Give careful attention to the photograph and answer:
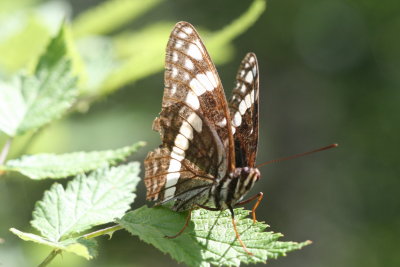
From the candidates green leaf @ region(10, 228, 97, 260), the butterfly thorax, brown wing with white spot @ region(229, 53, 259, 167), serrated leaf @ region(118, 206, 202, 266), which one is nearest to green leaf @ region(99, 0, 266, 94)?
brown wing with white spot @ region(229, 53, 259, 167)

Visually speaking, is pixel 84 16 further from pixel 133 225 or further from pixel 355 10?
pixel 355 10

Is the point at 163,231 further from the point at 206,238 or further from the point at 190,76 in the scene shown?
the point at 190,76

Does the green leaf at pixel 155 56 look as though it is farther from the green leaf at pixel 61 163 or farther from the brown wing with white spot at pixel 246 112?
the green leaf at pixel 61 163

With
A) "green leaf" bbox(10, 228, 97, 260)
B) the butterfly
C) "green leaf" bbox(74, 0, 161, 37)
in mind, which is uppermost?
"green leaf" bbox(74, 0, 161, 37)

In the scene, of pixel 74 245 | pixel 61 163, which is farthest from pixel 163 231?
pixel 61 163

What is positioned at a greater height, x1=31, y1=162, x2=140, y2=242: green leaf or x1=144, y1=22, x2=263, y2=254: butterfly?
x1=144, y1=22, x2=263, y2=254: butterfly

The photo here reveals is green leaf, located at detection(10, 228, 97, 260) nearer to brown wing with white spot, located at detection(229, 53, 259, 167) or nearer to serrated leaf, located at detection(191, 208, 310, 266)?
serrated leaf, located at detection(191, 208, 310, 266)

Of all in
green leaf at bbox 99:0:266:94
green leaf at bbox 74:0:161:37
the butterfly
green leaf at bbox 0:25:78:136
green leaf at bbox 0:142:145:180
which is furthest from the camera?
green leaf at bbox 74:0:161:37

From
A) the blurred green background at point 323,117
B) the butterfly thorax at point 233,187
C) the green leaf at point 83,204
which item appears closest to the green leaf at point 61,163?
the green leaf at point 83,204
